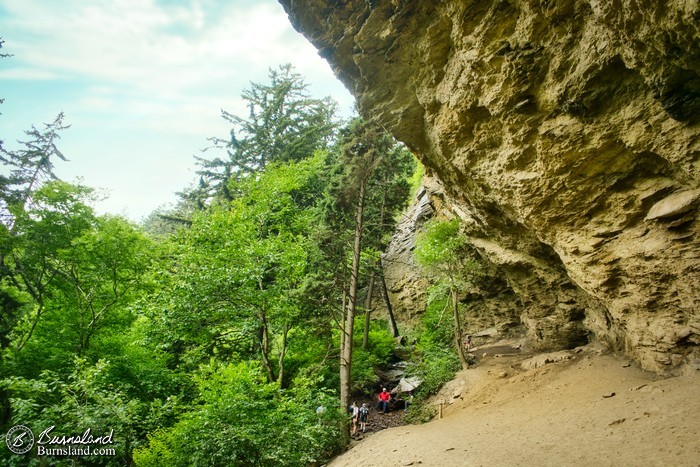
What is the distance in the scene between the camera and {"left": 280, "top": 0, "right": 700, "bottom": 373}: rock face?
5.64 meters

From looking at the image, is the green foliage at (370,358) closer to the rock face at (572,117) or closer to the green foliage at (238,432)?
the green foliage at (238,432)

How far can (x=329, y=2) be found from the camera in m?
9.27

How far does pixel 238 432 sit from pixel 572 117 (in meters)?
9.55

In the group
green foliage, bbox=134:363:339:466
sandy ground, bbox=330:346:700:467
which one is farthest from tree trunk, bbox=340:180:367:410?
green foliage, bbox=134:363:339:466

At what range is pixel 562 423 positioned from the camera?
6703mm

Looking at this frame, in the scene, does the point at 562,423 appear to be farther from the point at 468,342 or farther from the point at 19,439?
the point at 19,439

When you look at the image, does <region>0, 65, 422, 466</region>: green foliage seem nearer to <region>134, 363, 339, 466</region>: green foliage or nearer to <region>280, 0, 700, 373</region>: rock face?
<region>134, 363, 339, 466</region>: green foliage

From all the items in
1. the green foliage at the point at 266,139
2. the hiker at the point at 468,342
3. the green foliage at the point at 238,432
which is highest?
the green foliage at the point at 266,139

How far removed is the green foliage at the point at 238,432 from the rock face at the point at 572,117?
8063 mm

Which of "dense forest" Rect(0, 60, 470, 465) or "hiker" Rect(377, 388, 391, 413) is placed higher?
"dense forest" Rect(0, 60, 470, 465)

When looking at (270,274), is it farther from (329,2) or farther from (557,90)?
(557,90)

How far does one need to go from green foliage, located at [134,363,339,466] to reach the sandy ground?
163 centimetres

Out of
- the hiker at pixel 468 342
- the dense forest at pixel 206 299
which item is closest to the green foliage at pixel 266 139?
the dense forest at pixel 206 299

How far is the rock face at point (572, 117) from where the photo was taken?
5641 millimetres
